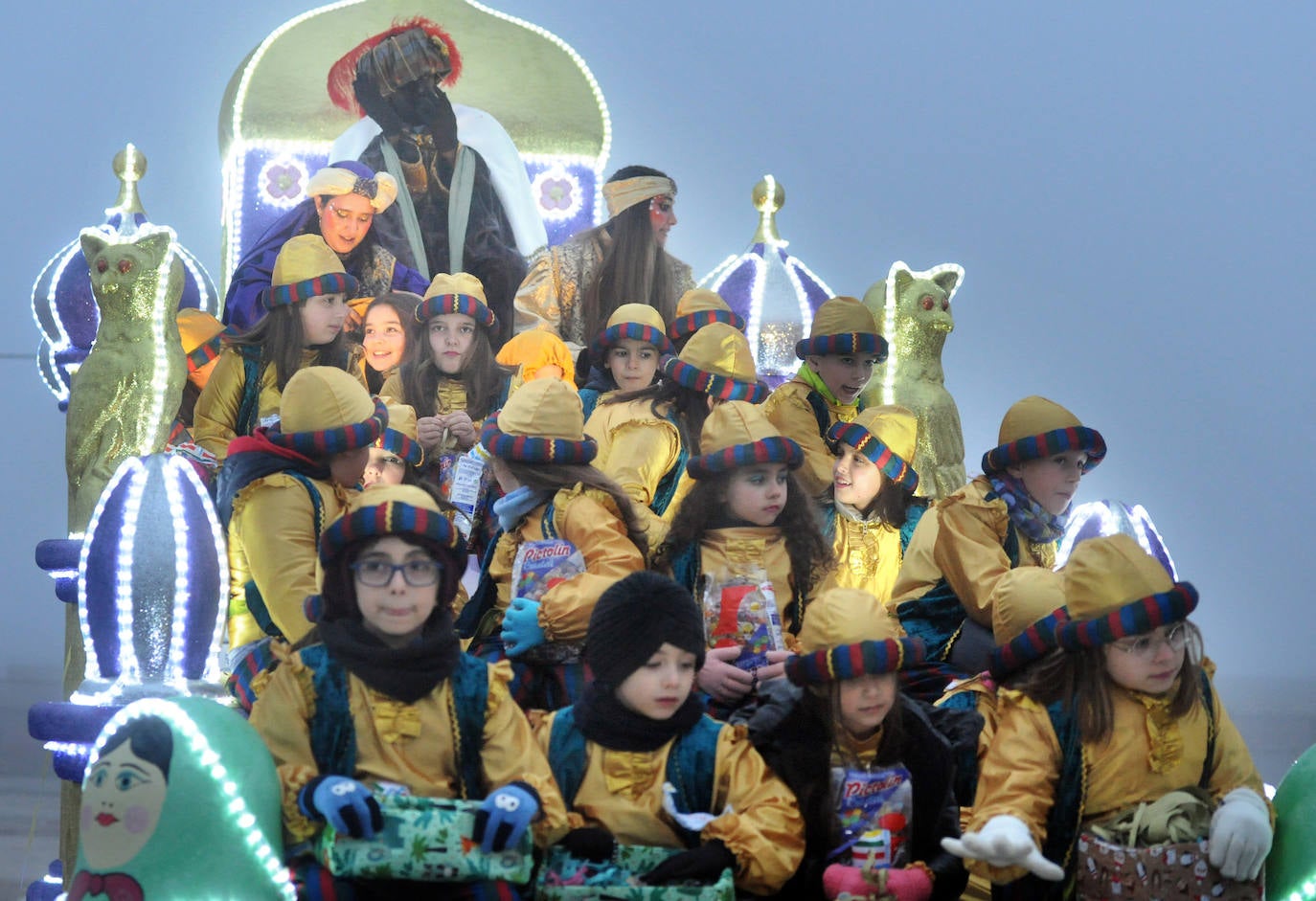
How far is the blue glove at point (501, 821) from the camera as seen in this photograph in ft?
11.5

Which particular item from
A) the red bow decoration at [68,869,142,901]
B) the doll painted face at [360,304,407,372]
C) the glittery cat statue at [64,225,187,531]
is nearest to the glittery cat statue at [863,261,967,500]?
the doll painted face at [360,304,407,372]

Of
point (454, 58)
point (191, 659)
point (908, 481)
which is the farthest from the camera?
point (454, 58)

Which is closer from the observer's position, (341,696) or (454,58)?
(341,696)

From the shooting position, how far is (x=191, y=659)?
16.0 ft

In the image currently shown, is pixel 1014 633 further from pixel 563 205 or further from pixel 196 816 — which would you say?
pixel 563 205

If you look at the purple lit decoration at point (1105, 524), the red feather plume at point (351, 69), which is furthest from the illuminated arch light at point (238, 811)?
the red feather plume at point (351, 69)

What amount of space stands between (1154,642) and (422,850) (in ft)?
5.19

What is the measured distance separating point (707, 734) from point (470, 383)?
261 cm

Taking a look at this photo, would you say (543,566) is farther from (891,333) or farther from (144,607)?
(891,333)

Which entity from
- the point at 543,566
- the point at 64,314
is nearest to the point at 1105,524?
the point at 543,566

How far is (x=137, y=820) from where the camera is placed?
11.6 feet

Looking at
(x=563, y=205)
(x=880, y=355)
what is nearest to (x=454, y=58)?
(x=563, y=205)

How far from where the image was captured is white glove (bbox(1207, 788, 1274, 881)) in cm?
362

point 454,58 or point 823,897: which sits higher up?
point 454,58
